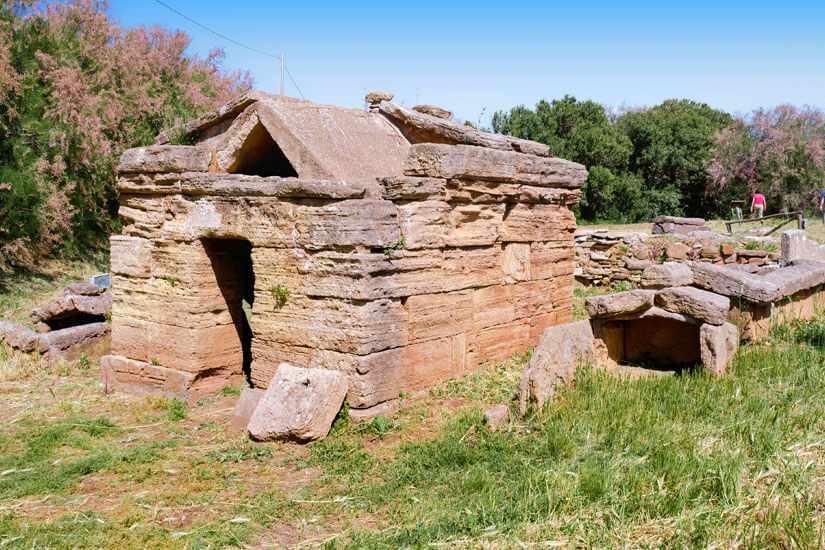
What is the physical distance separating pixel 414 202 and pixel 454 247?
2.65 ft

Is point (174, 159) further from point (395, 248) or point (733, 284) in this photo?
point (733, 284)

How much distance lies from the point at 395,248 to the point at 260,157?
2.75 metres

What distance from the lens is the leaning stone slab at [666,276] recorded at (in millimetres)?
6617

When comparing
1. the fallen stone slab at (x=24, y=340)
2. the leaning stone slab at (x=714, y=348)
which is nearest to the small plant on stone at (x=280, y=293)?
the fallen stone slab at (x=24, y=340)

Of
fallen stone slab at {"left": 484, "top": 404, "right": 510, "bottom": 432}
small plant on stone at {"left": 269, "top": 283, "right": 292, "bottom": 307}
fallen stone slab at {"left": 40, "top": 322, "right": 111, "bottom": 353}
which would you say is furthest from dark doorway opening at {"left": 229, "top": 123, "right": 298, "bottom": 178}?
fallen stone slab at {"left": 484, "top": 404, "right": 510, "bottom": 432}

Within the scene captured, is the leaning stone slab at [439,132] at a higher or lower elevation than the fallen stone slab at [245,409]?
higher

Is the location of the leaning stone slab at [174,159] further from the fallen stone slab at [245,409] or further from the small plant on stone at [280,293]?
the fallen stone slab at [245,409]

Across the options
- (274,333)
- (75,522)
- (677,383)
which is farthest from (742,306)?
(75,522)

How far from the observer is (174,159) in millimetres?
7410

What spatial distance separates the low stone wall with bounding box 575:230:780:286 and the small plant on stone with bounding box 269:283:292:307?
8.90 m

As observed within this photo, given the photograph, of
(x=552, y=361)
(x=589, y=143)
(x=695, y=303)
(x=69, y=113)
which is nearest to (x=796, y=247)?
(x=695, y=303)

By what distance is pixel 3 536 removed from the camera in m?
4.21

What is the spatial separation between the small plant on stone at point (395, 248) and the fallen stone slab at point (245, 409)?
6.27 ft

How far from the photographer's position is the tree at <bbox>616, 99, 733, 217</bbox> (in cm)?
2961
